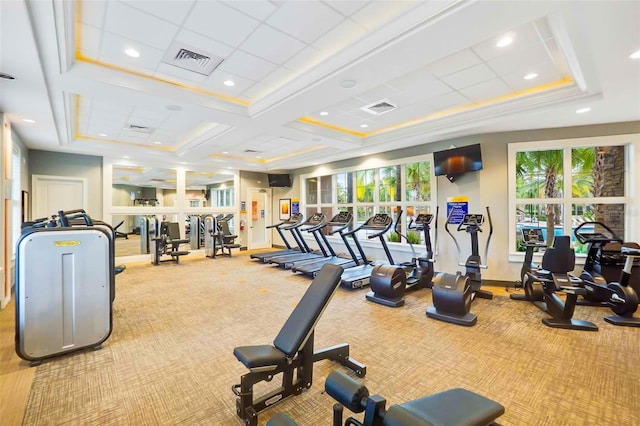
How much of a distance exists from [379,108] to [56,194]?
8.22 meters

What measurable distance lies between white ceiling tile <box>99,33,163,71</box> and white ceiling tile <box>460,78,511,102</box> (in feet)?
13.6

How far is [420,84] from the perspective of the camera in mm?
4047

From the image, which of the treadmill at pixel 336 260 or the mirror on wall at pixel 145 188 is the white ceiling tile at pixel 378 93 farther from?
the mirror on wall at pixel 145 188

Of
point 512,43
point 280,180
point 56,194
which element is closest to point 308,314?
point 512,43

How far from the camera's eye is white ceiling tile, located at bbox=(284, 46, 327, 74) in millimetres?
3324

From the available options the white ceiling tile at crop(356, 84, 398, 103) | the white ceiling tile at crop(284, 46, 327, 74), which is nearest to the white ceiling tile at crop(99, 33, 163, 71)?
the white ceiling tile at crop(284, 46, 327, 74)

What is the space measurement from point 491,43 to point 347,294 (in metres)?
4.09

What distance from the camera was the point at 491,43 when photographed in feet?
10.0

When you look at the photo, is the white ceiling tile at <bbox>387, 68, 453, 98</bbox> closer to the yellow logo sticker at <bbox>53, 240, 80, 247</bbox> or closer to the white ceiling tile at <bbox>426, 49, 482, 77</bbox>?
the white ceiling tile at <bbox>426, 49, 482, 77</bbox>

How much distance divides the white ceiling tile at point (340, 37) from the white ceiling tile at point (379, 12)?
88 millimetres

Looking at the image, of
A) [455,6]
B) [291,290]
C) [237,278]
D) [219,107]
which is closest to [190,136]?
[219,107]

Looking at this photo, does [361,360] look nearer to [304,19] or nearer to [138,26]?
[304,19]

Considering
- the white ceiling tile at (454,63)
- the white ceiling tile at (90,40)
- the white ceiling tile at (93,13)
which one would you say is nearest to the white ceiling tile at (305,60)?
the white ceiling tile at (454,63)

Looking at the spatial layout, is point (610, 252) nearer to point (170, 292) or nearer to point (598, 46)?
point (598, 46)
